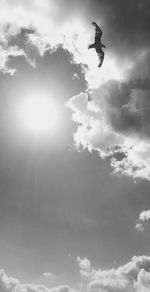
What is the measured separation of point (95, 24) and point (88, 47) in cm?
295

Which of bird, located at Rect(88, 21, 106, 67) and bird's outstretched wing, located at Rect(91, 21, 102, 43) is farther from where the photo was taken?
bird, located at Rect(88, 21, 106, 67)

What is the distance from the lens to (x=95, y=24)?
58.8 m

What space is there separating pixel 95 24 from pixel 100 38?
241 centimetres

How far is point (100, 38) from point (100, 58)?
2.27 metres

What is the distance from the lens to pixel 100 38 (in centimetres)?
6088

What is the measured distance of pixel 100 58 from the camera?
2397 inches

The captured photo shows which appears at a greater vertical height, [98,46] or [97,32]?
[97,32]

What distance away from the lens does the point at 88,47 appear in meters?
60.7

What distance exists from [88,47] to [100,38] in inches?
68.4

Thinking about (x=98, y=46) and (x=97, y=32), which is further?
(x=98, y=46)

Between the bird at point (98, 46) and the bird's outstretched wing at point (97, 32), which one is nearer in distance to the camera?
the bird's outstretched wing at point (97, 32)
